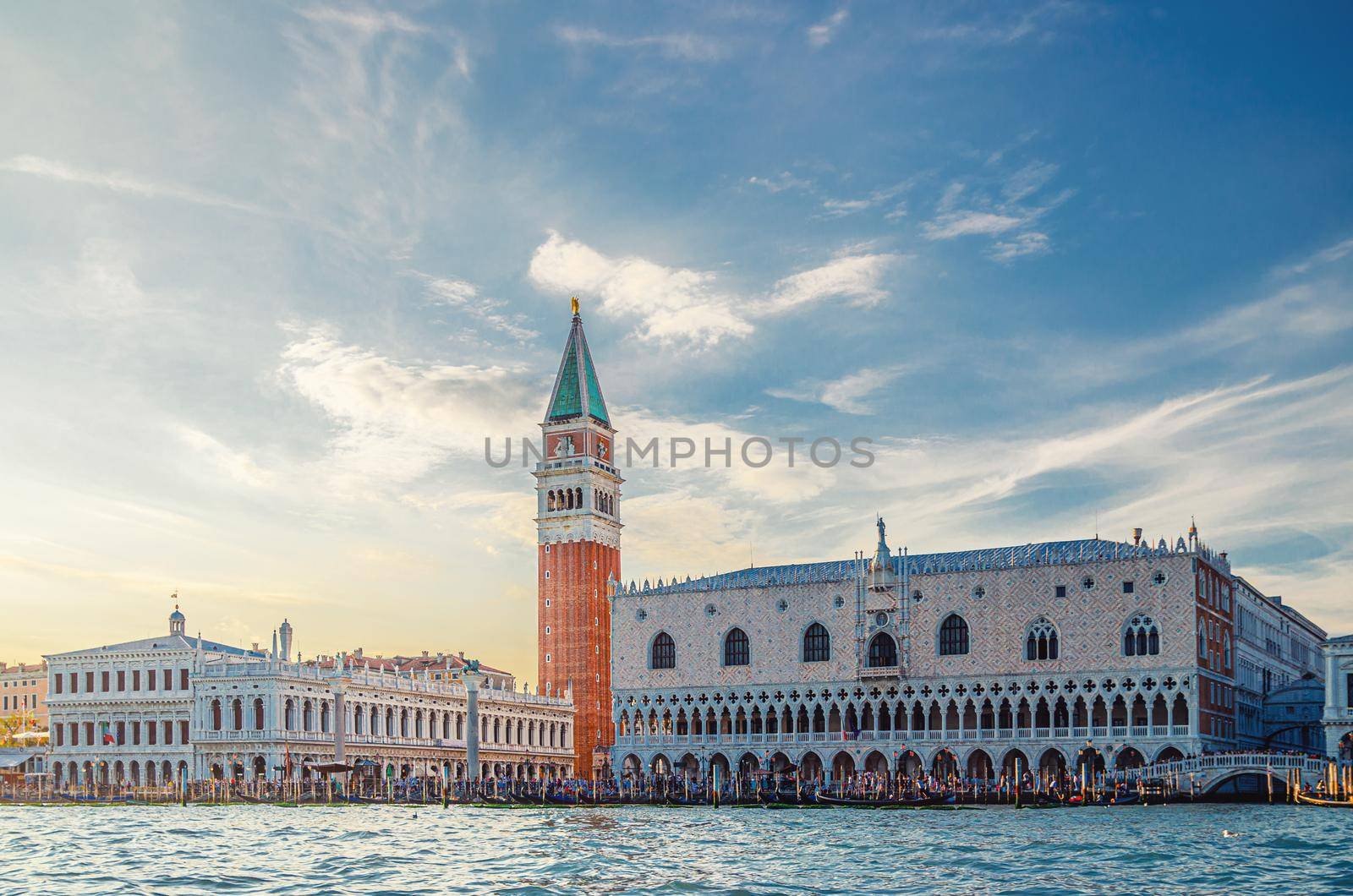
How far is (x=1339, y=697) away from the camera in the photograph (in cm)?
6194

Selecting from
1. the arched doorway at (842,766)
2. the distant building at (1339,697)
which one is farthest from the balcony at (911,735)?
the distant building at (1339,697)

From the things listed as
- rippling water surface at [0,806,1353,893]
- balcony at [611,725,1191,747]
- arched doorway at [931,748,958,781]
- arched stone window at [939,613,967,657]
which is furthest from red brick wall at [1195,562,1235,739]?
arched doorway at [931,748,958,781]

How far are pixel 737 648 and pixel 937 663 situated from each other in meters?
9.90

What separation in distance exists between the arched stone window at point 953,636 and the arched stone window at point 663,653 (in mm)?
13279

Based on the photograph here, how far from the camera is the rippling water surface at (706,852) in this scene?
30.8 meters

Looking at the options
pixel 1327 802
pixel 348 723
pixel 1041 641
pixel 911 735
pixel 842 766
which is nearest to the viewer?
pixel 1327 802

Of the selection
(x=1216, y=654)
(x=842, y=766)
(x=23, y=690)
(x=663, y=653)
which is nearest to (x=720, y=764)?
(x=663, y=653)

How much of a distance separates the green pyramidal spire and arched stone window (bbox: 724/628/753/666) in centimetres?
2588

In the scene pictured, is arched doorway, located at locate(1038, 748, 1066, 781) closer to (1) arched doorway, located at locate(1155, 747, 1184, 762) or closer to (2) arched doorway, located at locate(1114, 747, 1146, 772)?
(2) arched doorway, located at locate(1114, 747, 1146, 772)

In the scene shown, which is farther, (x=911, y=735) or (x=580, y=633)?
(x=580, y=633)

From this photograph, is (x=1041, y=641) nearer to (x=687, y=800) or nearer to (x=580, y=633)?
(x=687, y=800)

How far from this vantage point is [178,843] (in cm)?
4103

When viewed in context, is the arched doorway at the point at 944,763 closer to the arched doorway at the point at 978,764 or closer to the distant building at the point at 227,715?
the arched doorway at the point at 978,764

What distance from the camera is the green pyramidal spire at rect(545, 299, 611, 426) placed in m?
94.4
